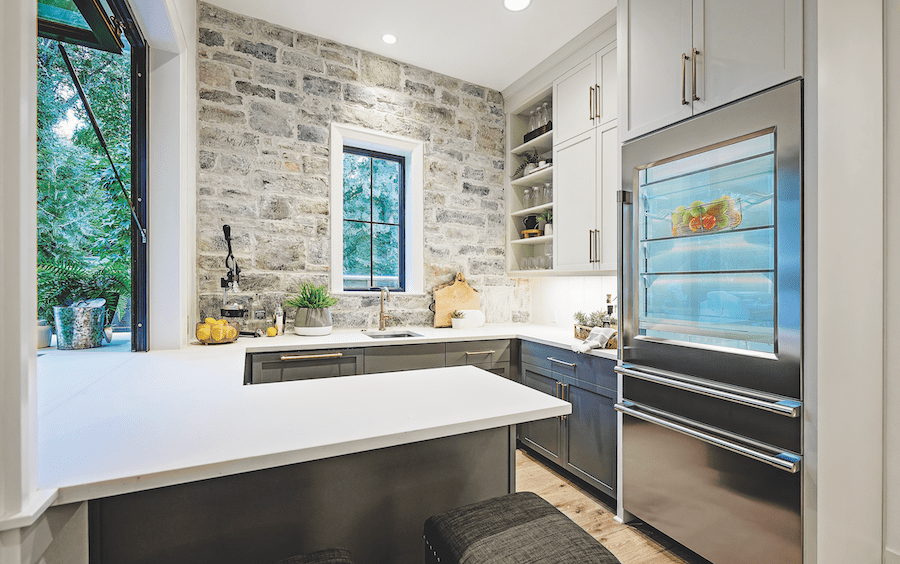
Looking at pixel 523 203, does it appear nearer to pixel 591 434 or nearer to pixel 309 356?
pixel 591 434

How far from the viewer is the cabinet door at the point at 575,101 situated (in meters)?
2.76

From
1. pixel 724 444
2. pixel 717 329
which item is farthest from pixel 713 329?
pixel 724 444

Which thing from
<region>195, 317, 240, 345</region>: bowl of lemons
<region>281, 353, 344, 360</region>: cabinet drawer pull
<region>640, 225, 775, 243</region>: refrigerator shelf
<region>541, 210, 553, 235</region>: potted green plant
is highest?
<region>541, 210, 553, 235</region>: potted green plant

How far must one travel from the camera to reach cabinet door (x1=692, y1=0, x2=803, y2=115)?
1.42 m

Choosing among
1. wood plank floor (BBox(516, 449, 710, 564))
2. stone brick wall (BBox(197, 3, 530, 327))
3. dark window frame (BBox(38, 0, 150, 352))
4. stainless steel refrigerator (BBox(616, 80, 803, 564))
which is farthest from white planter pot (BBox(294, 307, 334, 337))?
stainless steel refrigerator (BBox(616, 80, 803, 564))

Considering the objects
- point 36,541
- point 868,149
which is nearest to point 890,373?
point 868,149

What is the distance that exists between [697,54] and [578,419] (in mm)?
1976

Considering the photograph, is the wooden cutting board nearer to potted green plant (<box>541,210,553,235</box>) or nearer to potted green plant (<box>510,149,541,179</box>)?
potted green plant (<box>541,210,553,235</box>)

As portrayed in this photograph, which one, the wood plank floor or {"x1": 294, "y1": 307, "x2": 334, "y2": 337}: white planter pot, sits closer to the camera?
the wood plank floor

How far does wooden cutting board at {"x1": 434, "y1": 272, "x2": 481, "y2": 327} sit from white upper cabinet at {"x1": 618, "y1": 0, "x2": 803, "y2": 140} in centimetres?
176

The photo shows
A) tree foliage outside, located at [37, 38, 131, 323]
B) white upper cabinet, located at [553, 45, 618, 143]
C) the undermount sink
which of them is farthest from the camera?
the undermount sink

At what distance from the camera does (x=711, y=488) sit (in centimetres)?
167

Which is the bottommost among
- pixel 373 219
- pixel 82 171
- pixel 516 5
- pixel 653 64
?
pixel 82 171

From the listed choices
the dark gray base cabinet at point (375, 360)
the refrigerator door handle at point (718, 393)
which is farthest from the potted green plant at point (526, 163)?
the refrigerator door handle at point (718, 393)
